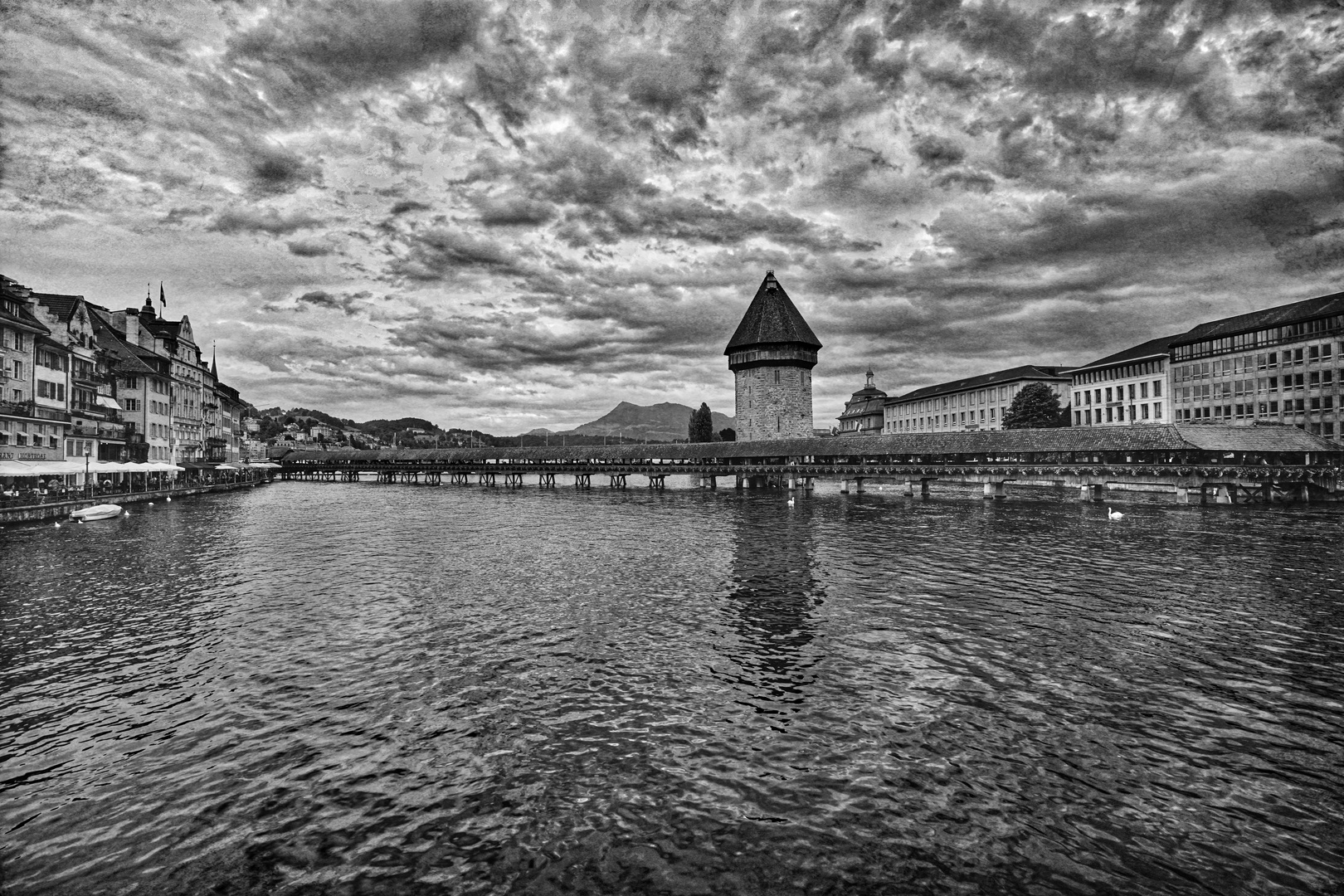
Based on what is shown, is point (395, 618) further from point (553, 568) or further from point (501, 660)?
point (553, 568)

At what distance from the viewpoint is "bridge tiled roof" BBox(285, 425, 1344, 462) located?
47375 millimetres

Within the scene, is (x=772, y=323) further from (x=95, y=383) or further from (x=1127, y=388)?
(x=95, y=383)

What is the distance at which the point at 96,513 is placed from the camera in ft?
111

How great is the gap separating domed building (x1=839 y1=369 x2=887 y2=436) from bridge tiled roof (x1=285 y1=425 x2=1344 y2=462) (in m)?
61.0

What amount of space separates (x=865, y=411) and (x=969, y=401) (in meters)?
30.4

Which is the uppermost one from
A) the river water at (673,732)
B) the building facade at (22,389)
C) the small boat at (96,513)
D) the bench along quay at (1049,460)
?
the building facade at (22,389)

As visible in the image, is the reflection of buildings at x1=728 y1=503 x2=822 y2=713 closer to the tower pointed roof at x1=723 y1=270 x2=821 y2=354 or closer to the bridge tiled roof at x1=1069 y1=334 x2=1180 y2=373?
the tower pointed roof at x1=723 y1=270 x2=821 y2=354

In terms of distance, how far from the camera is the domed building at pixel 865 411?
12781cm

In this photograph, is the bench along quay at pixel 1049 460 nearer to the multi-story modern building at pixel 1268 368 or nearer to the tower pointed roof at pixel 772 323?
the multi-story modern building at pixel 1268 368

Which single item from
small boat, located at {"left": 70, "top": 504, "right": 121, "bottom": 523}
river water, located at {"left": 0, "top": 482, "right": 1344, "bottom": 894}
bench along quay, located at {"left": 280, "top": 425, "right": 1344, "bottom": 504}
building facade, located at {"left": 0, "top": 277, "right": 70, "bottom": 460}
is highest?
building facade, located at {"left": 0, "top": 277, "right": 70, "bottom": 460}

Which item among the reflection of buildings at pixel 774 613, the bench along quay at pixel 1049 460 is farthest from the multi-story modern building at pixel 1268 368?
the reflection of buildings at pixel 774 613

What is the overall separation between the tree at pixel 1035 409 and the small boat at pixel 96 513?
81.6 meters

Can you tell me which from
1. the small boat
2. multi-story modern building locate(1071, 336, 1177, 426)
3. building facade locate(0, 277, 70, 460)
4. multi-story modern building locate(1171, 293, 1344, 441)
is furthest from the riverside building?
multi-story modern building locate(1071, 336, 1177, 426)

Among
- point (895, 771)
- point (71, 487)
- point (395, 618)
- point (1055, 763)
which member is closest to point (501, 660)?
point (395, 618)
